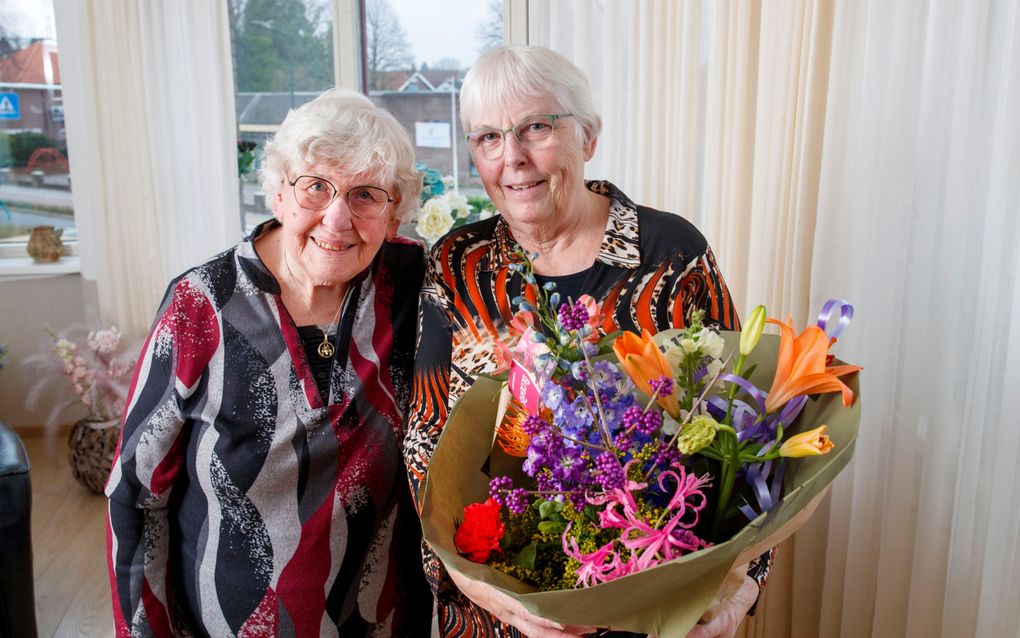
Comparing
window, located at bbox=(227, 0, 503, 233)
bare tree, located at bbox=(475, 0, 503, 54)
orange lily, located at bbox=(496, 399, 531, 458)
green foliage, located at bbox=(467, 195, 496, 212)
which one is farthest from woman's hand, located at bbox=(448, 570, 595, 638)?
bare tree, located at bbox=(475, 0, 503, 54)

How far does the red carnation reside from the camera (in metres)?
0.95

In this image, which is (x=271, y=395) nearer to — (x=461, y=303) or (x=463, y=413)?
(x=461, y=303)

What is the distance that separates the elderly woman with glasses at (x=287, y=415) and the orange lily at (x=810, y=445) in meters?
0.76

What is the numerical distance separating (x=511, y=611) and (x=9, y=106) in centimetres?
429

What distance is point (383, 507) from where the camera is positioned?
148cm

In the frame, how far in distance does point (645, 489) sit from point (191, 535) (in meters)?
0.93

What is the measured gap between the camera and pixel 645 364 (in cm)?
93

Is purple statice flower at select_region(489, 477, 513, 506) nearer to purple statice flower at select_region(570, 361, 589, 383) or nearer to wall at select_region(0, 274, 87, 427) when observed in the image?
purple statice flower at select_region(570, 361, 589, 383)

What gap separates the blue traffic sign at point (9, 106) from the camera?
4.21 m

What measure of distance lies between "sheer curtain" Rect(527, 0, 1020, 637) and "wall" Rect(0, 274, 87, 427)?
10.6 feet

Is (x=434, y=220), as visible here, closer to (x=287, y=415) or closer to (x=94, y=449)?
(x=287, y=415)

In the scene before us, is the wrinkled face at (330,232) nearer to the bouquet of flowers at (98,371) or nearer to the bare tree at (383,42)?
the bouquet of flowers at (98,371)

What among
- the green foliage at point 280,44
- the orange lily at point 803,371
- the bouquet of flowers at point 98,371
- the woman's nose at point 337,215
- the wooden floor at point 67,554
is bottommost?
the wooden floor at point 67,554

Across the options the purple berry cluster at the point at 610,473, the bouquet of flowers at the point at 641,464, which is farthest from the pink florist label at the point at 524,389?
the purple berry cluster at the point at 610,473
